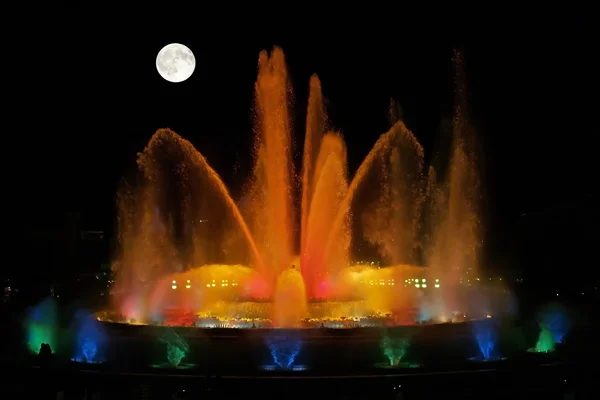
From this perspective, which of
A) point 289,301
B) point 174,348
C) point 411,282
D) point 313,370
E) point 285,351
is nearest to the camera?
point 313,370

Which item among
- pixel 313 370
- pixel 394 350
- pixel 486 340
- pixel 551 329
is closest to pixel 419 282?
pixel 551 329

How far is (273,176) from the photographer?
83.0ft

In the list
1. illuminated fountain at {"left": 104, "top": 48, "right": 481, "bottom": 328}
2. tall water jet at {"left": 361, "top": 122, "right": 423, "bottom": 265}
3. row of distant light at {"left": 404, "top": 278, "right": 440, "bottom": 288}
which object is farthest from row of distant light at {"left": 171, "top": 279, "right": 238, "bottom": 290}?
tall water jet at {"left": 361, "top": 122, "right": 423, "bottom": 265}

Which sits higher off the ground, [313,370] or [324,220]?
[324,220]

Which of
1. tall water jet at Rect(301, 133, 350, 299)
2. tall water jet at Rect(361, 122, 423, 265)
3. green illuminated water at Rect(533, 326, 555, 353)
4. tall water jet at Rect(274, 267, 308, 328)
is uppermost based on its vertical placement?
tall water jet at Rect(361, 122, 423, 265)

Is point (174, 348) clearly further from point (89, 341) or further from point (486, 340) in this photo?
point (486, 340)

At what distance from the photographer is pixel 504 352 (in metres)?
18.0

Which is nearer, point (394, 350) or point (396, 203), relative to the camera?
point (394, 350)

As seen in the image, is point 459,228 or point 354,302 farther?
point 459,228

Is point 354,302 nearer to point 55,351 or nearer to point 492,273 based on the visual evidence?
point 55,351

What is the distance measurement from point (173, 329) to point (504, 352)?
9.20m

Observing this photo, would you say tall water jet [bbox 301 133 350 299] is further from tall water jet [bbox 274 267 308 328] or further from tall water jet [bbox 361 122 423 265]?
tall water jet [bbox 361 122 423 265]

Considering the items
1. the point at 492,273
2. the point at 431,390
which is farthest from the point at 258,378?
the point at 492,273

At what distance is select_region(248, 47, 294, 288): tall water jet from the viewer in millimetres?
23781
